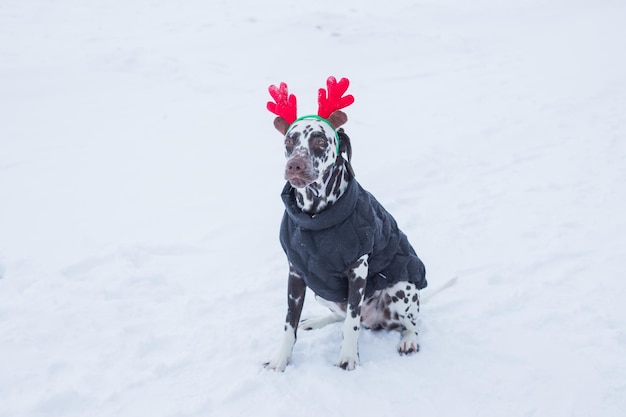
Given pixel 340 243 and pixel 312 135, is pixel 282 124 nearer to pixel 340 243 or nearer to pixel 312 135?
pixel 312 135

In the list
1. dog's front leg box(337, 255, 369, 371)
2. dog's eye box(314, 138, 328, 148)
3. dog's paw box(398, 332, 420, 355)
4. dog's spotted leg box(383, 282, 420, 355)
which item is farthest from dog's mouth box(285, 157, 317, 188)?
dog's paw box(398, 332, 420, 355)

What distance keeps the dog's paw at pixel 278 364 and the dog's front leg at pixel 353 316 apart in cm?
32

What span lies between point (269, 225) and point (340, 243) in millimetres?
2490

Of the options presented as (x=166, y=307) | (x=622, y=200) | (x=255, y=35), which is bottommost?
(x=166, y=307)

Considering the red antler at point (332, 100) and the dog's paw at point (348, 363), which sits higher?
the red antler at point (332, 100)

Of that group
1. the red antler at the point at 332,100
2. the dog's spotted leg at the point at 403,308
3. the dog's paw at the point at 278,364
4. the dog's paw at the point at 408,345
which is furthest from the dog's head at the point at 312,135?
the dog's paw at the point at 408,345

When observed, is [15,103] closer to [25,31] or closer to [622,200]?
[25,31]

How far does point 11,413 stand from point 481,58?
38.5 ft

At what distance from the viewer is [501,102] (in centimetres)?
886

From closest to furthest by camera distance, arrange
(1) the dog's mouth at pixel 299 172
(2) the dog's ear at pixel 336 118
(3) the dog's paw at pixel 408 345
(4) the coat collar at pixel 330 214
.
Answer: (1) the dog's mouth at pixel 299 172
(4) the coat collar at pixel 330 214
(2) the dog's ear at pixel 336 118
(3) the dog's paw at pixel 408 345

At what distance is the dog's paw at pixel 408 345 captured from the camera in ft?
10.8

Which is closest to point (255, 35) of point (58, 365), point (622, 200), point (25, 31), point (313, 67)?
point (313, 67)

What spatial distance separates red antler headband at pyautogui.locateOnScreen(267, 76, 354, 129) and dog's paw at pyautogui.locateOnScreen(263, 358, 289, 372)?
1419mm

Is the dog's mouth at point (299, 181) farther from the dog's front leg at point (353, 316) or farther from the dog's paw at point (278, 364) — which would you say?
the dog's paw at point (278, 364)
